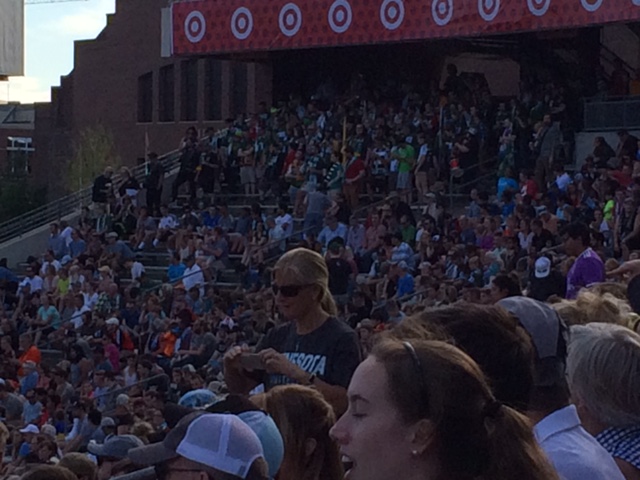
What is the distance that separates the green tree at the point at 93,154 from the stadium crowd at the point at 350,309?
12306mm

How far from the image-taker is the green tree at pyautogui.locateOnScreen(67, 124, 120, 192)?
38.3m

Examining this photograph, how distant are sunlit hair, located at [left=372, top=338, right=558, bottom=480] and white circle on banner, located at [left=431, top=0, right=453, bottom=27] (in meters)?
20.0

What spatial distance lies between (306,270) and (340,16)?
1886 cm

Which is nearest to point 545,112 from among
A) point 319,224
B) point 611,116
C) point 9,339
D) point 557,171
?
point 611,116

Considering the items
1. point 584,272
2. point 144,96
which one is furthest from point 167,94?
point 584,272

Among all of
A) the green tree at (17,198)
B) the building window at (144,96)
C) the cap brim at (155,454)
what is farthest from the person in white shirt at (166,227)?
the cap brim at (155,454)

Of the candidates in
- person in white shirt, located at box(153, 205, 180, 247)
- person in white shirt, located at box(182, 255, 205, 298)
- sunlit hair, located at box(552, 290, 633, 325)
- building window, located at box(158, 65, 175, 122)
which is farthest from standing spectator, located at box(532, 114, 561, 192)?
building window, located at box(158, 65, 175, 122)

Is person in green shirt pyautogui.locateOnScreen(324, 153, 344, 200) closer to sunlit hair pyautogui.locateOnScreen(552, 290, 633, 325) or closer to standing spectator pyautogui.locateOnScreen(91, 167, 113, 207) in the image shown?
standing spectator pyautogui.locateOnScreen(91, 167, 113, 207)

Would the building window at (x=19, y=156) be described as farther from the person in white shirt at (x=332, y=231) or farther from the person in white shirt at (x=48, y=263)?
the person in white shirt at (x=332, y=231)

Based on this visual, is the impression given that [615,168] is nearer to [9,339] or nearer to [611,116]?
[611,116]

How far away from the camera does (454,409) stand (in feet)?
7.54

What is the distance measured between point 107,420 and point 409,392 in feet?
37.9

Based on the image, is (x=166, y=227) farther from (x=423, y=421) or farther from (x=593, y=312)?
(x=423, y=421)

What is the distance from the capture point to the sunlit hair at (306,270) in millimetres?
5008
